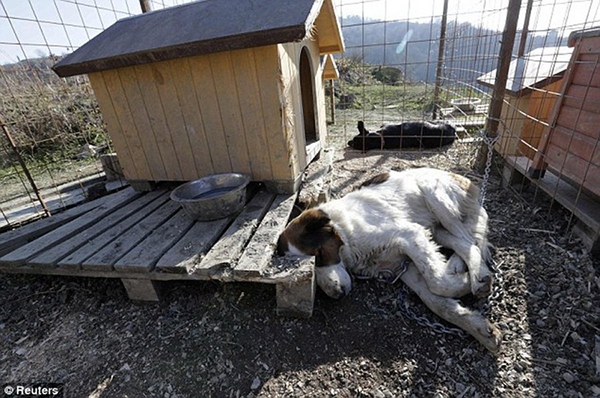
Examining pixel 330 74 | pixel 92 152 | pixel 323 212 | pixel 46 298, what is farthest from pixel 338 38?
pixel 92 152

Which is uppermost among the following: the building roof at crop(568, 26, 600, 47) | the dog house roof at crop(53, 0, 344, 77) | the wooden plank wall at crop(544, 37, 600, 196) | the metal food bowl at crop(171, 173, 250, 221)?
the dog house roof at crop(53, 0, 344, 77)

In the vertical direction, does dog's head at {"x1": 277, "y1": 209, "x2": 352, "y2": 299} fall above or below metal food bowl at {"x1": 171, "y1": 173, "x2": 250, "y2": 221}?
below

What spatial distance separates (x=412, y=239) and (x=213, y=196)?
174cm

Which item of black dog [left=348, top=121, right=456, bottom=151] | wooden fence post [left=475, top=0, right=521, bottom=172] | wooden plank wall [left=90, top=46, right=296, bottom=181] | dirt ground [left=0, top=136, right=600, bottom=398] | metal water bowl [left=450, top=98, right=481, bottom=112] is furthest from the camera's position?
metal water bowl [left=450, top=98, right=481, bottom=112]

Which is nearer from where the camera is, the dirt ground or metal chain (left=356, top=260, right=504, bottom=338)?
the dirt ground

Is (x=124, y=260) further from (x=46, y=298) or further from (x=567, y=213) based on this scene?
(x=567, y=213)

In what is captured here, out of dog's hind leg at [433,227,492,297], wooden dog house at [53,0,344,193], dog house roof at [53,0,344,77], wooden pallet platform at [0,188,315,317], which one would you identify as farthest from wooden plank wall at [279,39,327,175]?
dog's hind leg at [433,227,492,297]

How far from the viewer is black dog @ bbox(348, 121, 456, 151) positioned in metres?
5.71

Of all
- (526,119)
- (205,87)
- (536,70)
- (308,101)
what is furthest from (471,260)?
(308,101)

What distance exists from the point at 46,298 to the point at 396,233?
10.2ft

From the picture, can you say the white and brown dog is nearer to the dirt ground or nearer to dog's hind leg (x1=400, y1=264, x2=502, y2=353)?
dog's hind leg (x1=400, y1=264, x2=502, y2=353)

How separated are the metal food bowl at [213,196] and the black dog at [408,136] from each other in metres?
3.72

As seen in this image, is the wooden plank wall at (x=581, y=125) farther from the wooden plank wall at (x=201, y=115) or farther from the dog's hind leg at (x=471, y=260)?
the wooden plank wall at (x=201, y=115)

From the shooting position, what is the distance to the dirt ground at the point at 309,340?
1728 millimetres
